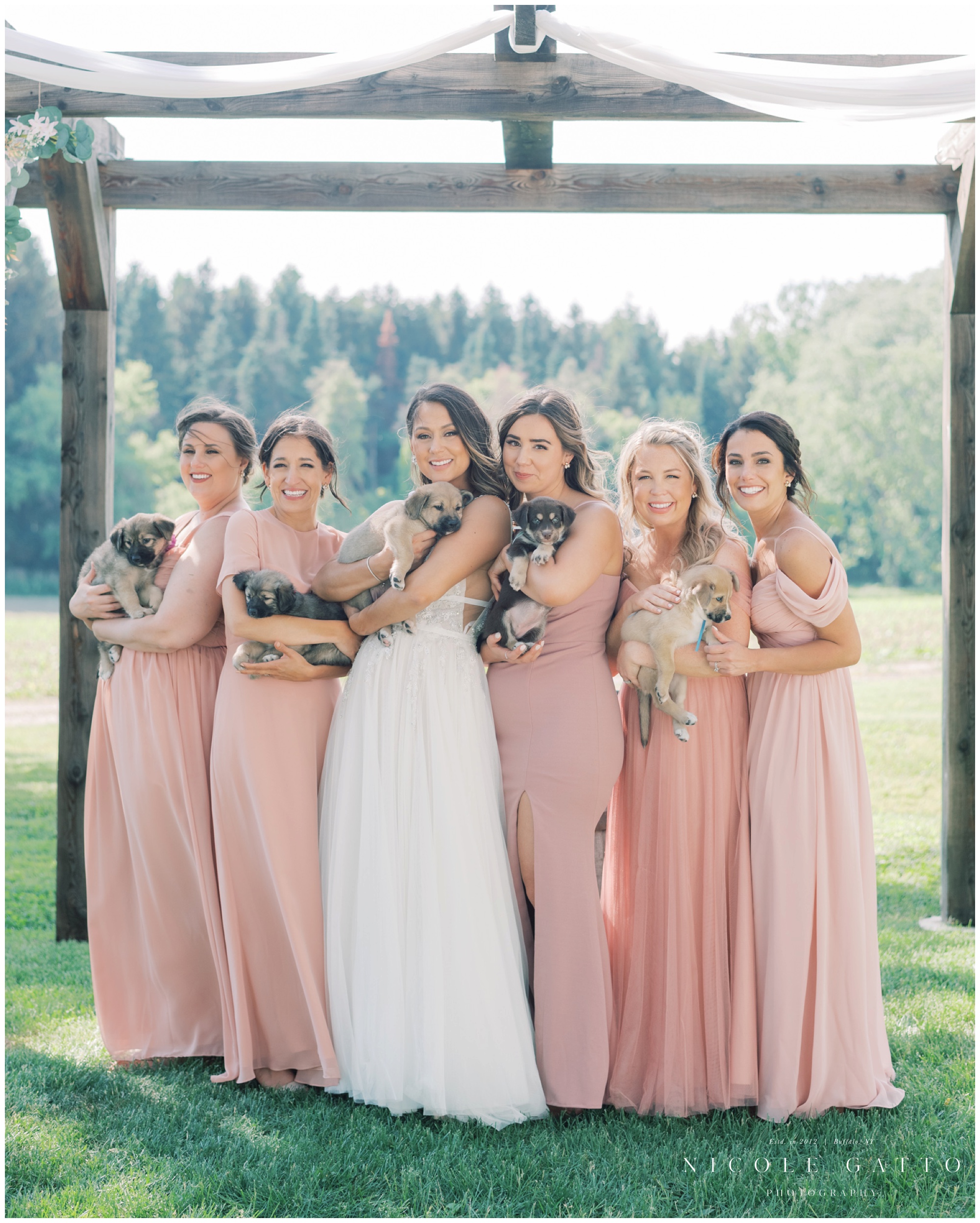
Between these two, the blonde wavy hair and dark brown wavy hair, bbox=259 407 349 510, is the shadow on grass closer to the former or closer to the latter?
the blonde wavy hair

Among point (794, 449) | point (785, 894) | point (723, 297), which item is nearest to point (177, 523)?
point (794, 449)

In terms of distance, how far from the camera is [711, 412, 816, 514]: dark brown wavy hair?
13.0ft

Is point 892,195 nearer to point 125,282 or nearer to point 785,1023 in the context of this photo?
point 785,1023

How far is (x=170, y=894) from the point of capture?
14.2 ft

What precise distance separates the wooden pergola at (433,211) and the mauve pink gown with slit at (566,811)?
3.05 m

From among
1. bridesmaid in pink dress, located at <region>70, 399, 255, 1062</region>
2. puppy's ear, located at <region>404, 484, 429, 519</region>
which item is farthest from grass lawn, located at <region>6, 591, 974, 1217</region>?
puppy's ear, located at <region>404, 484, 429, 519</region>

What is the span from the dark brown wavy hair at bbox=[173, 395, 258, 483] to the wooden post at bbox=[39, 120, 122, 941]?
1.59 meters

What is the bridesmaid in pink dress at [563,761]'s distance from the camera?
3.71 metres

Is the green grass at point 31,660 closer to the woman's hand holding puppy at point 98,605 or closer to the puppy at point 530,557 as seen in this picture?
the woman's hand holding puppy at point 98,605

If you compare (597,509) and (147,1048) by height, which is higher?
(597,509)

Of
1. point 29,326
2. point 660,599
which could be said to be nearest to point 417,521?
point 660,599

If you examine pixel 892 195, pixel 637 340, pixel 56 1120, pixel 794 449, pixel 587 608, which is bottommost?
pixel 56 1120

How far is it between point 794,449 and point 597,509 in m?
0.86

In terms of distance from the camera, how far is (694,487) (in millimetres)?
4023
